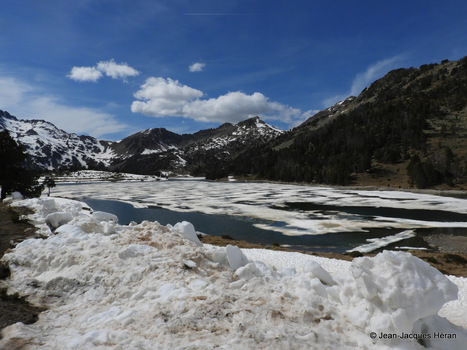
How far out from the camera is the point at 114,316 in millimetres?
7207

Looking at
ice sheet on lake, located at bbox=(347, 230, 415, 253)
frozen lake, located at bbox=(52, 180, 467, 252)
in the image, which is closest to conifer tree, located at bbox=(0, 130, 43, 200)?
frozen lake, located at bbox=(52, 180, 467, 252)

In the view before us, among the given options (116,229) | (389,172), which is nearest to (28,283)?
(116,229)

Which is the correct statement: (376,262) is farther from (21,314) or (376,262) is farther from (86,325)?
(21,314)

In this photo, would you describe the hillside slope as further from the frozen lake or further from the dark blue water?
the dark blue water

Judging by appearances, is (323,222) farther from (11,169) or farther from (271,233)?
(11,169)

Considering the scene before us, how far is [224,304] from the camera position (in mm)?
7547

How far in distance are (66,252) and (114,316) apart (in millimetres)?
5677

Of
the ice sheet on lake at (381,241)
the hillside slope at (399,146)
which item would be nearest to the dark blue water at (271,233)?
the ice sheet on lake at (381,241)

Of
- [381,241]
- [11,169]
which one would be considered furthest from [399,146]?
[11,169]

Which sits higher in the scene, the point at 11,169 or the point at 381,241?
the point at 11,169

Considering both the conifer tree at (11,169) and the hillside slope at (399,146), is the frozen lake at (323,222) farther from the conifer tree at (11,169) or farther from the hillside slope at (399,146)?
the hillside slope at (399,146)

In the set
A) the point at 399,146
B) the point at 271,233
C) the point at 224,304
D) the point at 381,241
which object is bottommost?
the point at 271,233

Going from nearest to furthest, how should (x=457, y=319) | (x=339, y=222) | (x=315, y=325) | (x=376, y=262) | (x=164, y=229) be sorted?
(x=315, y=325)
(x=376, y=262)
(x=457, y=319)
(x=164, y=229)
(x=339, y=222)

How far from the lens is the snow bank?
6277 mm
